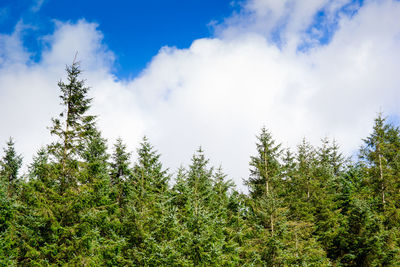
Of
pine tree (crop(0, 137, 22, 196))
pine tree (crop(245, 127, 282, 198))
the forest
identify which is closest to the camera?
the forest

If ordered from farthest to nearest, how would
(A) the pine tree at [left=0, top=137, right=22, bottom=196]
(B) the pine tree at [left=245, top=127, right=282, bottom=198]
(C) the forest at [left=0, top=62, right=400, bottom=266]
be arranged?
1. (A) the pine tree at [left=0, top=137, right=22, bottom=196]
2. (B) the pine tree at [left=245, top=127, right=282, bottom=198]
3. (C) the forest at [left=0, top=62, right=400, bottom=266]

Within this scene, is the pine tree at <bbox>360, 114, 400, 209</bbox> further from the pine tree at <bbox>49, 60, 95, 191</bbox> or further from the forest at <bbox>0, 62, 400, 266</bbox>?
the pine tree at <bbox>49, 60, 95, 191</bbox>

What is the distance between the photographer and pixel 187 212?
81.8 ft

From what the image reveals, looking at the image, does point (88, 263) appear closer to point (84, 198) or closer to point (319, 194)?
point (84, 198)

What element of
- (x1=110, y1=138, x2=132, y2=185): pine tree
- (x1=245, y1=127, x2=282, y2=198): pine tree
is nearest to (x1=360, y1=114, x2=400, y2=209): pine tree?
(x1=245, y1=127, x2=282, y2=198): pine tree

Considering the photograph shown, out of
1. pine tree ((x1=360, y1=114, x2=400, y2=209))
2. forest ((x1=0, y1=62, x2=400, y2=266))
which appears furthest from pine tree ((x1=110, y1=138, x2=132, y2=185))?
pine tree ((x1=360, y1=114, x2=400, y2=209))

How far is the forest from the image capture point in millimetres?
16844

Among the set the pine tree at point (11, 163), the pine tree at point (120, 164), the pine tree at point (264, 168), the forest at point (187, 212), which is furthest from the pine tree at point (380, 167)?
the pine tree at point (11, 163)

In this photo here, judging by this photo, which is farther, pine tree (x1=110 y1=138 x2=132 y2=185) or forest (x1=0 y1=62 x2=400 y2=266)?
pine tree (x1=110 y1=138 x2=132 y2=185)

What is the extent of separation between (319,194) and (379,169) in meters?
6.00

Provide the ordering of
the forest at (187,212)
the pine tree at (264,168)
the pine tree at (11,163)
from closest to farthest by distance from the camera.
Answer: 1. the forest at (187,212)
2. the pine tree at (264,168)
3. the pine tree at (11,163)

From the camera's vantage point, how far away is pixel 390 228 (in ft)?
90.0

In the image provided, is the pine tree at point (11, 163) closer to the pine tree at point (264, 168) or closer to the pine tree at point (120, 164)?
the pine tree at point (120, 164)

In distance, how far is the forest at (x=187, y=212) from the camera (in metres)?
16.8
